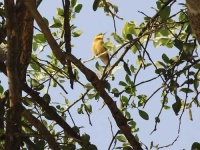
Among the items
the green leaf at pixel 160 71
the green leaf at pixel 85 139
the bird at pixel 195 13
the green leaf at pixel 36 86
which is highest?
the green leaf at pixel 36 86

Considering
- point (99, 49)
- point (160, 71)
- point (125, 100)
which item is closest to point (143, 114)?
point (125, 100)

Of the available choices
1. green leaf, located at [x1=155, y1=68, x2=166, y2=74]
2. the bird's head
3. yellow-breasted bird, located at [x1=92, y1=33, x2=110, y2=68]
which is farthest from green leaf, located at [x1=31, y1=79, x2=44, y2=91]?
the bird's head

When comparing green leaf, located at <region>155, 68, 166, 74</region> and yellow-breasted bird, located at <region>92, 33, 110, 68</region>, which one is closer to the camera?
green leaf, located at <region>155, 68, 166, 74</region>

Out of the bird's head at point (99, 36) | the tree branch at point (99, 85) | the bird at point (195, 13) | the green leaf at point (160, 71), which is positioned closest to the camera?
the bird at point (195, 13)

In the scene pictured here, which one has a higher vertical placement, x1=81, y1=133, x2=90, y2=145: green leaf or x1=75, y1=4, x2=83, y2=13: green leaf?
x1=75, y1=4, x2=83, y2=13: green leaf

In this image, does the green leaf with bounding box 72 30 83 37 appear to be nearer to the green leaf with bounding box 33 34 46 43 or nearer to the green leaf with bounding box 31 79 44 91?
the green leaf with bounding box 33 34 46 43

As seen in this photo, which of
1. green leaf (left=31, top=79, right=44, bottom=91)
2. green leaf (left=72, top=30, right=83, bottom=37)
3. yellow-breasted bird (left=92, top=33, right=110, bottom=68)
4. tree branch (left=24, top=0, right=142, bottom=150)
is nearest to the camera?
tree branch (left=24, top=0, right=142, bottom=150)

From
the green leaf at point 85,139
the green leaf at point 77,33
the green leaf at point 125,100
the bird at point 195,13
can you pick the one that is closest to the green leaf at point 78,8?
the green leaf at point 77,33

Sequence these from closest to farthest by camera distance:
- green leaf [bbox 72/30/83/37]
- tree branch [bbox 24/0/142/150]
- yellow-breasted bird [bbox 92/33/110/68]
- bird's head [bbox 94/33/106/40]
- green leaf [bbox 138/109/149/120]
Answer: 1. tree branch [bbox 24/0/142/150]
2. green leaf [bbox 138/109/149/120]
3. green leaf [bbox 72/30/83/37]
4. yellow-breasted bird [bbox 92/33/110/68]
5. bird's head [bbox 94/33/106/40]

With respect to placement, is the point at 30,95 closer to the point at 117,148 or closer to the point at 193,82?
the point at 117,148

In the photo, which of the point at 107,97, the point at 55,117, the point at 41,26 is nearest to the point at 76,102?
the point at 55,117

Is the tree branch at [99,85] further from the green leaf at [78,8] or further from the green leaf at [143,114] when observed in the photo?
the green leaf at [78,8]

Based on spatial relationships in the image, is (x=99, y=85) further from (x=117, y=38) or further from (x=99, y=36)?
(x=99, y=36)

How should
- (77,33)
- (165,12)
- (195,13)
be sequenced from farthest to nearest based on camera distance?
1. (77,33)
2. (165,12)
3. (195,13)
